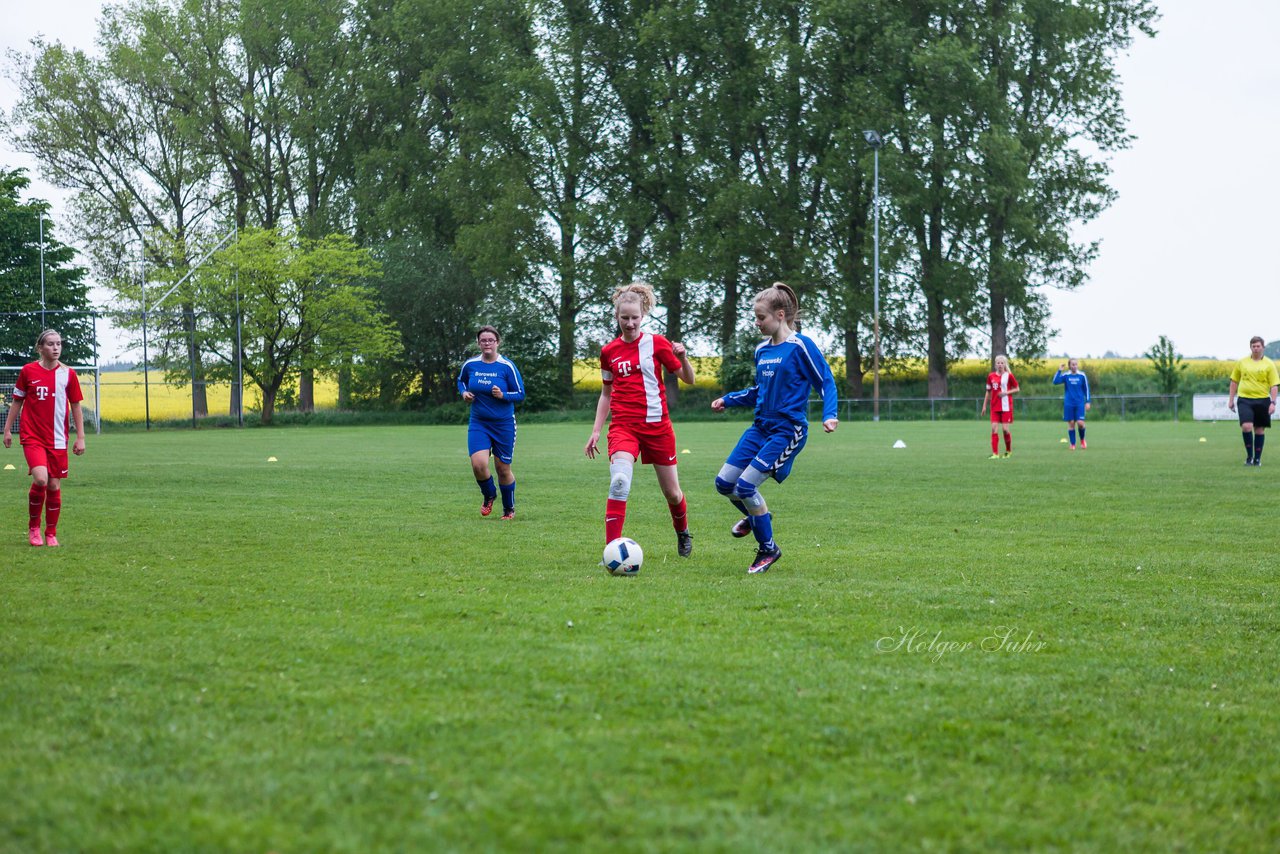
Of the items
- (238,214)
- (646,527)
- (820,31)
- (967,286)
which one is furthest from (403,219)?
(646,527)

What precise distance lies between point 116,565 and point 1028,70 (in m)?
46.5

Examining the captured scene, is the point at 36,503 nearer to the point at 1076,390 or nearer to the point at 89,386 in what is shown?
the point at 1076,390

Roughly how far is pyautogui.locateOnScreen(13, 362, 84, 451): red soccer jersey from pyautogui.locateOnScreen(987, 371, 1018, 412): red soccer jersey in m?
16.8

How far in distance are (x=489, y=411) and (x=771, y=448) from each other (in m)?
5.11

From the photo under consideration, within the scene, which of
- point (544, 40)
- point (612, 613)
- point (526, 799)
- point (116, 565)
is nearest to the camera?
point (526, 799)

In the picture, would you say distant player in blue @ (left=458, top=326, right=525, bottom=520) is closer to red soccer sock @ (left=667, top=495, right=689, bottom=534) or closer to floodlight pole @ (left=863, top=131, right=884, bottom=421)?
red soccer sock @ (left=667, top=495, right=689, bottom=534)

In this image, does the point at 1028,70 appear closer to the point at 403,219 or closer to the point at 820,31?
the point at 820,31

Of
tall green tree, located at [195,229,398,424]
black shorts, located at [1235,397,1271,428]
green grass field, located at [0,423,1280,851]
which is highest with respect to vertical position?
tall green tree, located at [195,229,398,424]

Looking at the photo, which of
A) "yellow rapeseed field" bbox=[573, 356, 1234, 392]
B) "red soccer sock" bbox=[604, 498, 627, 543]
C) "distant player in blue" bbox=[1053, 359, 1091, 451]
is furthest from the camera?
"yellow rapeseed field" bbox=[573, 356, 1234, 392]

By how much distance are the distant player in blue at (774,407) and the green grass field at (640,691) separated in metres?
0.48

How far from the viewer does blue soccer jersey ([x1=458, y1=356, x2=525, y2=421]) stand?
1284cm

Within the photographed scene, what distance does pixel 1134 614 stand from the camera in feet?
21.9

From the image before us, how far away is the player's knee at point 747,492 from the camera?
8.47 meters

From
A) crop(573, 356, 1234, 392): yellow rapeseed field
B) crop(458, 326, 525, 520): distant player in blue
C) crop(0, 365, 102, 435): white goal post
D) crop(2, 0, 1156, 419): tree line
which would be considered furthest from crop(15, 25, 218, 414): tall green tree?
crop(458, 326, 525, 520): distant player in blue
